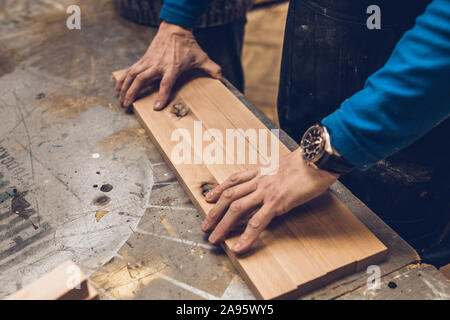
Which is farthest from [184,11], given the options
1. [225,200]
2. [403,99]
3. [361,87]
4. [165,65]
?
[403,99]

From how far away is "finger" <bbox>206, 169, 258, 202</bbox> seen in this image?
96cm

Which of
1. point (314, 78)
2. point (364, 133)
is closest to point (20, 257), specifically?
point (364, 133)

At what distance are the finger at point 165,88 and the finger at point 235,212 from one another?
1.70 ft

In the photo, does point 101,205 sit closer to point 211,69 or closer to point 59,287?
point 59,287

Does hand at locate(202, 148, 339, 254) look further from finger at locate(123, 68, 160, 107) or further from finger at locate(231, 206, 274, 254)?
finger at locate(123, 68, 160, 107)

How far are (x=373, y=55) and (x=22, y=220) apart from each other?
1034mm

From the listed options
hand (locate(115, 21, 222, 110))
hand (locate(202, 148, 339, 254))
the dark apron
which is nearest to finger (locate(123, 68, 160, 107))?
hand (locate(115, 21, 222, 110))

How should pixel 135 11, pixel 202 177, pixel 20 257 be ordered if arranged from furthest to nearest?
pixel 135 11
pixel 202 177
pixel 20 257

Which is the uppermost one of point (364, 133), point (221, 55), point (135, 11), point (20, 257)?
point (364, 133)

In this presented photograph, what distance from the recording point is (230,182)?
0.97 meters

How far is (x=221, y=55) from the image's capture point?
184cm

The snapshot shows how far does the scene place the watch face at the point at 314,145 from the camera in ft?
2.83

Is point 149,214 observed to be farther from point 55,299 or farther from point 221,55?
point 221,55

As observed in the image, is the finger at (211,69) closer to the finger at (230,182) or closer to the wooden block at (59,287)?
the finger at (230,182)
